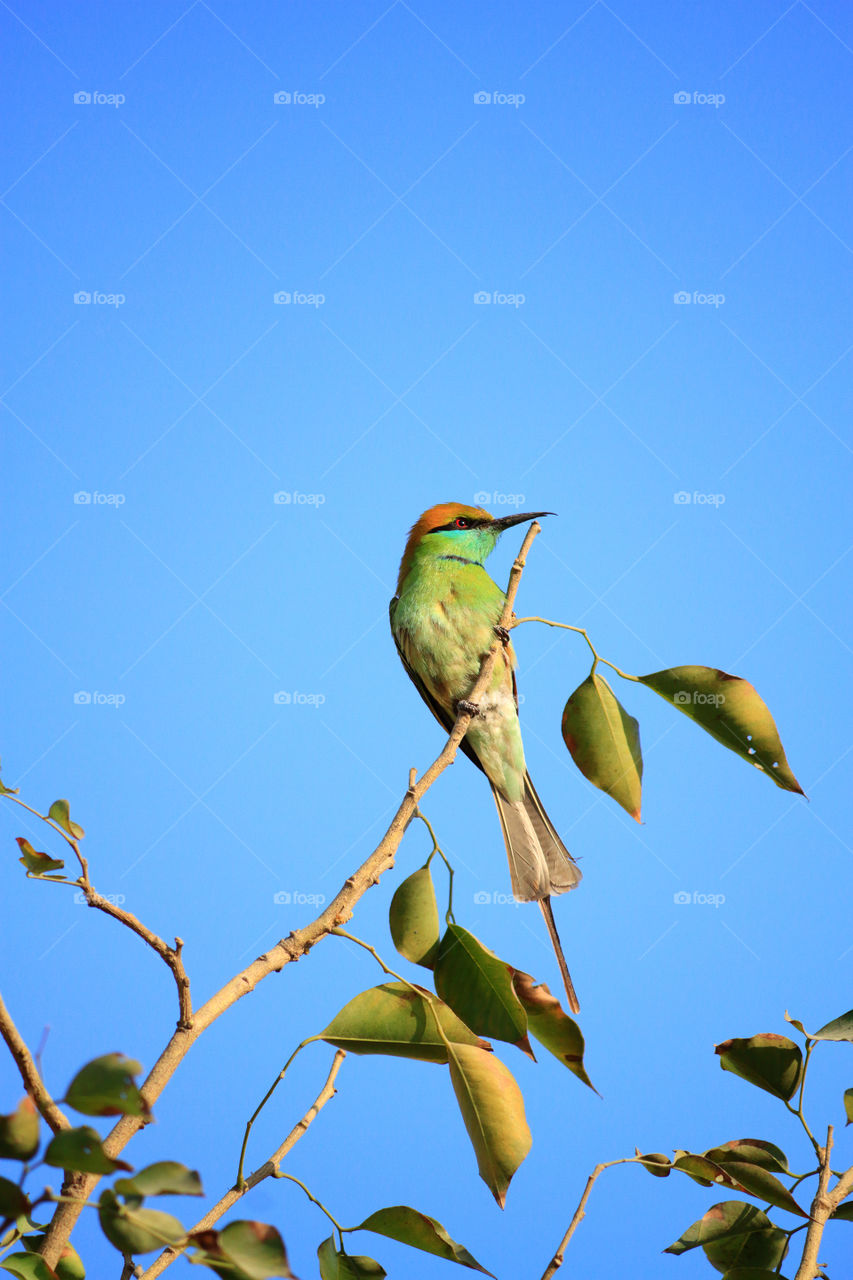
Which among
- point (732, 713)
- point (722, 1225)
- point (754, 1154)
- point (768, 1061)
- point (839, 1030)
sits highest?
point (732, 713)

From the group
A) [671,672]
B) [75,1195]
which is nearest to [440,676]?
[671,672]

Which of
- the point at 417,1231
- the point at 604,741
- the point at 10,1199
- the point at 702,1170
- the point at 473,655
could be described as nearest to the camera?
the point at 10,1199

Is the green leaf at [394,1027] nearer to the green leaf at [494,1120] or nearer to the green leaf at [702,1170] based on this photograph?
the green leaf at [494,1120]

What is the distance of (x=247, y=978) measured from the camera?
1.39 metres

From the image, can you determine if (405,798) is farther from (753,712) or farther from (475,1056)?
→ (753,712)

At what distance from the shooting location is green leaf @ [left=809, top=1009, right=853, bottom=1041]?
1585 mm

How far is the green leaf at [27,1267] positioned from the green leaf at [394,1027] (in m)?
0.49

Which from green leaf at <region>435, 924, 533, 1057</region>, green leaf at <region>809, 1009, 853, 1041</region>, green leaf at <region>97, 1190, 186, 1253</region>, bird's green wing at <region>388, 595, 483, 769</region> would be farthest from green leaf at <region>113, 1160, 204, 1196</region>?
bird's green wing at <region>388, 595, 483, 769</region>

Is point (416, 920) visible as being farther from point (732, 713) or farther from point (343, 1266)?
point (732, 713)

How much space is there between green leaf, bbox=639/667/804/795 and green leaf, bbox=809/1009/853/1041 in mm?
387

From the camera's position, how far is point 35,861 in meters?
1.44

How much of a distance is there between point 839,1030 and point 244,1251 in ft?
3.70

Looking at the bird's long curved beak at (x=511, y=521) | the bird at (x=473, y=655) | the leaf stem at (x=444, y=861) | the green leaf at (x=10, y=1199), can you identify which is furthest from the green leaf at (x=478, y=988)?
the bird's long curved beak at (x=511, y=521)

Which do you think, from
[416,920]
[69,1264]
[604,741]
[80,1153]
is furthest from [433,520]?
[80,1153]
